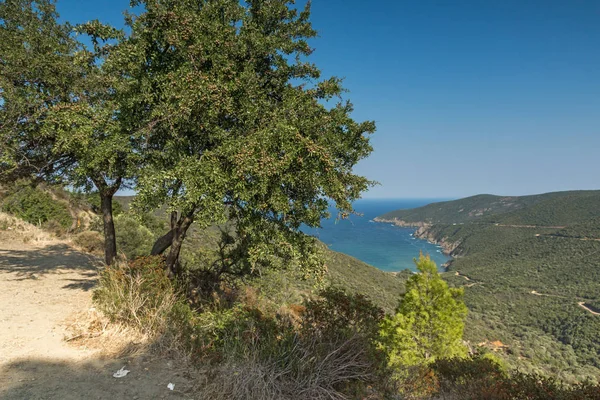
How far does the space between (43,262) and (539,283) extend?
13297cm

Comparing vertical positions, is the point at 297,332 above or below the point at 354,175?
below

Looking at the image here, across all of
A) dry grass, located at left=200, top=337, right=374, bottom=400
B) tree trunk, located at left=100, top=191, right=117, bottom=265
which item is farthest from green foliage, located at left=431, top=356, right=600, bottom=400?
tree trunk, located at left=100, top=191, right=117, bottom=265

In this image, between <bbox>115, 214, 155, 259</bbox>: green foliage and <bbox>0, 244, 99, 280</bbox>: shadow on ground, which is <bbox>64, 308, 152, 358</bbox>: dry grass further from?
<bbox>115, 214, 155, 259</bbox>: green foliage

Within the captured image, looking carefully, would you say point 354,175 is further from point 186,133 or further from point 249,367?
point 249,367

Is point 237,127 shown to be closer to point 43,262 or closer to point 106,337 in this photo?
point 106,337

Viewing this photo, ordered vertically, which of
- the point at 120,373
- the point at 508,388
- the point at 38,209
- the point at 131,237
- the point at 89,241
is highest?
the point at 38,209

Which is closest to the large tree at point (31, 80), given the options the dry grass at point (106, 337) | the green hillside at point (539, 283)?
the dry grass at point (106, 337)

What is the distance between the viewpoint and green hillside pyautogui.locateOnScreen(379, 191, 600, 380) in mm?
55344

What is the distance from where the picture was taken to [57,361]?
4.64 m

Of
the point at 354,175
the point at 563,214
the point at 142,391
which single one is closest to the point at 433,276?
the point at 354,175

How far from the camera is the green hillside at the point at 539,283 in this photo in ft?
182

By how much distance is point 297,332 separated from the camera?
17.6ft

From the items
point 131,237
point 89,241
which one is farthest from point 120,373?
point 131,237

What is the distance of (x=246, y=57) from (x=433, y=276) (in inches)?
Result: 788
